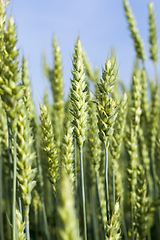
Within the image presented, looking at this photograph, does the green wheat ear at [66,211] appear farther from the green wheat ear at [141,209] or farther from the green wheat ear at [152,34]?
the green wheat ear at [152,34]

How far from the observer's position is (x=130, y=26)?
2.93 metres

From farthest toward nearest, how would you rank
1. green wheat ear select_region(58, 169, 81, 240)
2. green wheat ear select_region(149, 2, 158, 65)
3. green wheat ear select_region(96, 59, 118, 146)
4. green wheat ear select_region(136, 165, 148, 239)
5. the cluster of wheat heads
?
green wheat ear select_region(149, 2, 158, 65), green wheat ear select_region(136, 165, 148, 239), green wheat ear select_region(96, 59, 118, 146), the cluster of wheat heads, green wheat ear select_region(58, 169, 81, 240)

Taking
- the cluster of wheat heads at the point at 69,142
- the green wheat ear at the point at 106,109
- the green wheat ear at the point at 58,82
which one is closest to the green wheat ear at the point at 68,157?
the cluster of wheat heads at the point at 69,142

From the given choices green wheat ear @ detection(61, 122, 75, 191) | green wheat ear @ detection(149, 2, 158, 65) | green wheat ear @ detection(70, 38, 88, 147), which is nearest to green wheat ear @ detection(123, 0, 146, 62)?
green wheat ear @ detection(149, 2, 158, 65)

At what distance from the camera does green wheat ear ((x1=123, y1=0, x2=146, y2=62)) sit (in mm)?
2889

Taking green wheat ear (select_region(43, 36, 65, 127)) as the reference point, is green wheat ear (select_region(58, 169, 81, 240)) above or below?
below

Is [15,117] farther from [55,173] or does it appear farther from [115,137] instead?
[115,137]

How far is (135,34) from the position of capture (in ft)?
9.56

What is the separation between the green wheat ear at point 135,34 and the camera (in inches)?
114

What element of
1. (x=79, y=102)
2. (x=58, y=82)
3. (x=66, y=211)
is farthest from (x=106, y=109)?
(x=58, y=82)

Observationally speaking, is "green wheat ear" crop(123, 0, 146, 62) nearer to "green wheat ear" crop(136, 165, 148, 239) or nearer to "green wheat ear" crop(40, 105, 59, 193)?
"green wheat ear" crop(136, 165, 148, 239)

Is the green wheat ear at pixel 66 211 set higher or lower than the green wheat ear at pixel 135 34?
lower

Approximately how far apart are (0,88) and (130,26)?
2.31 m

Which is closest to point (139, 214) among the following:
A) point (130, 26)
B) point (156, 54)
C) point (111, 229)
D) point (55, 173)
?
point (111, 229)
